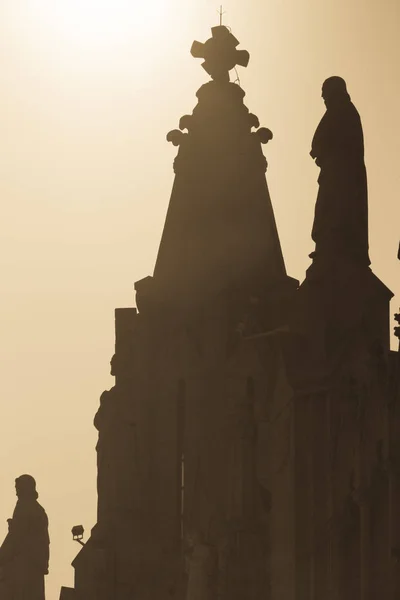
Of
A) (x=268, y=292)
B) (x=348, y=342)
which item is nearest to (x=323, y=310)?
(x=348, y=342)

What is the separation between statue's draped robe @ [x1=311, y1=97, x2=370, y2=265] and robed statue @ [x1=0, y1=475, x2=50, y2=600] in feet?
27.9

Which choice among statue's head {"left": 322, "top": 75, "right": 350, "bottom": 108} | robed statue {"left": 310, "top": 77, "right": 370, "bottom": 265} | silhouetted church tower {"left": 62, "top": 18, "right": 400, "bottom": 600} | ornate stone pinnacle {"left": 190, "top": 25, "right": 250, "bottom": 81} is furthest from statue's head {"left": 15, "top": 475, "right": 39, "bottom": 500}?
statue's head {"left": 322, "top": 75, "right": 350, "bottom": 108}

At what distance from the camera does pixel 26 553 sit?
4553 centimetres

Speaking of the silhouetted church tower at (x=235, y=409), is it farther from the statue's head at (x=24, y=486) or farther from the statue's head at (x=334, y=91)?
the statue's head at (x=334, y=91)

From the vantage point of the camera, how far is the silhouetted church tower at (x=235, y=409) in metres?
38.2

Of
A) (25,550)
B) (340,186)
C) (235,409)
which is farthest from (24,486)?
(340,186)

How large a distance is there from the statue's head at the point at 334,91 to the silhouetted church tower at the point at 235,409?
3043 millimetres

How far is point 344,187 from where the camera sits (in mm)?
41094

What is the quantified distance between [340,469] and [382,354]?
7.40 ft

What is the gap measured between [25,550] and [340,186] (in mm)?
9908

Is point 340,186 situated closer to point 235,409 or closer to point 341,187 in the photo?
point 341,187

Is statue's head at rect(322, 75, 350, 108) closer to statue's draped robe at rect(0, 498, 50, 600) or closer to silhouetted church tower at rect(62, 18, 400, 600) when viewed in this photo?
silhouetted church tower at rect(62, 18, 400, 600)

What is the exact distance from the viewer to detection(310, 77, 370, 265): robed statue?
40.9 meters

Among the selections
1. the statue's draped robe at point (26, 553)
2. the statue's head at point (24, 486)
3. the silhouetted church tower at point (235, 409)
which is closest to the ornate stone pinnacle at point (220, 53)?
the silhouetted church tower at point (235, 409)
